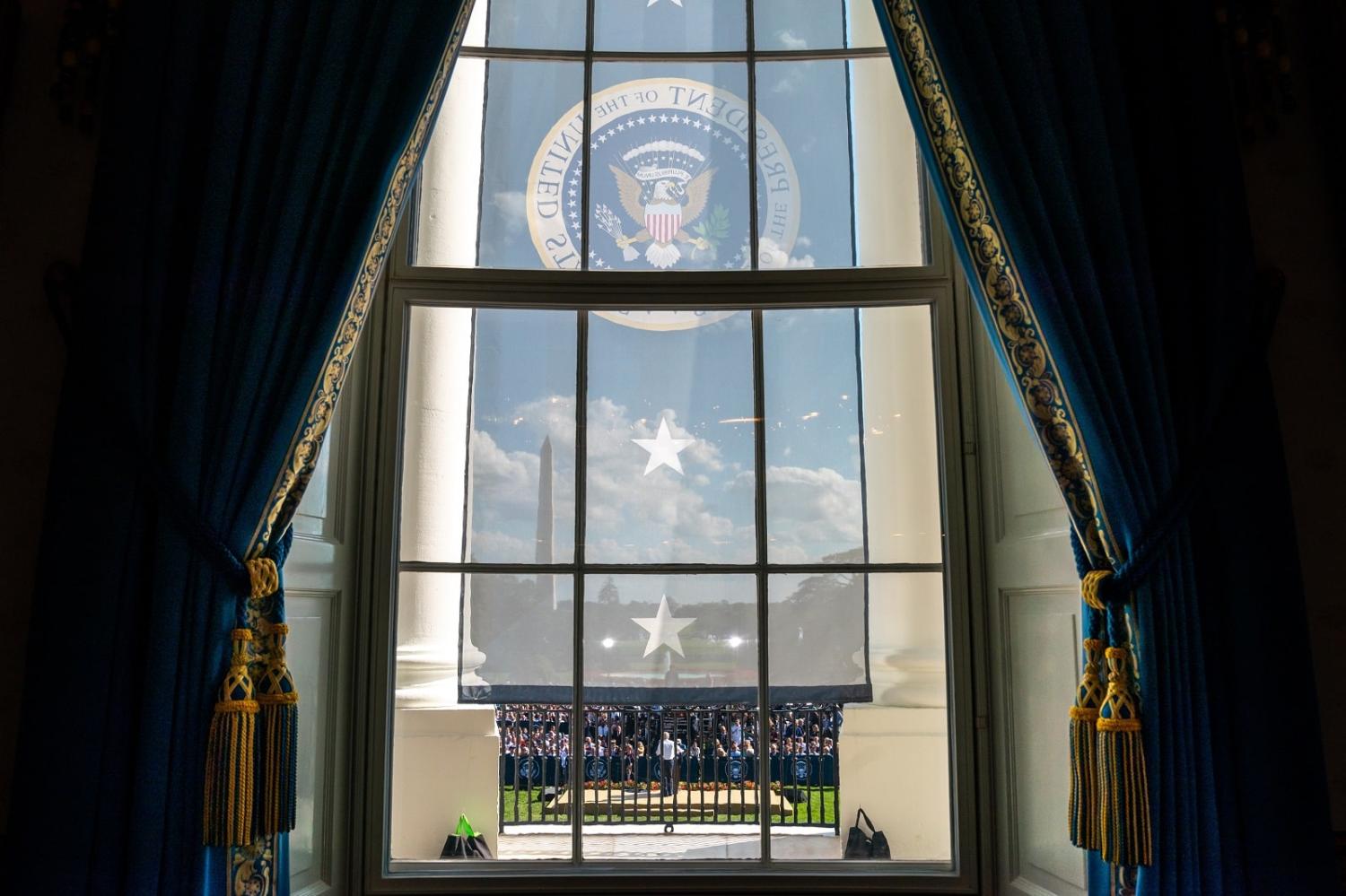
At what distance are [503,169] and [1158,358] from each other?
1.50 metres

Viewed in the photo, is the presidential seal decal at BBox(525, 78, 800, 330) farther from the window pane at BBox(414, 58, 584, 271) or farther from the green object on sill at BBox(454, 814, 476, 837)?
the green object on sill at BBox(454, 814, 476, 837)

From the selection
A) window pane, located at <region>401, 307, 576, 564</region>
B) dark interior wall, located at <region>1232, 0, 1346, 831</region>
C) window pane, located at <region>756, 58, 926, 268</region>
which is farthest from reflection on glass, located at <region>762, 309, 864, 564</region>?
dark interior wall, located at <region>1232, 0, 1346, 831</region>

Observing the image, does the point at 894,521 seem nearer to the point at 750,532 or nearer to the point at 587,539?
the point at 750,532

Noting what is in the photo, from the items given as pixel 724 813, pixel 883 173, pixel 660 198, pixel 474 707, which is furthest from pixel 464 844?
pixel 883 173

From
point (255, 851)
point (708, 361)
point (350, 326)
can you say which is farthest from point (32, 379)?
point (708, 361)

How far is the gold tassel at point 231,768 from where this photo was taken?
4.99 ft

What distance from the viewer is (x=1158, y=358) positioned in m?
1.67

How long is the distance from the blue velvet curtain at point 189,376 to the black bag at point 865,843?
116cm

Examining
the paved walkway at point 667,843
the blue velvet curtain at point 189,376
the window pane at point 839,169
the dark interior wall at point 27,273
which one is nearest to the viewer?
the blue velvet curtain at point 189,376

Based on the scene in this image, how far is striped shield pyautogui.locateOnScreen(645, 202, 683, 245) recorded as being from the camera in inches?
90.0

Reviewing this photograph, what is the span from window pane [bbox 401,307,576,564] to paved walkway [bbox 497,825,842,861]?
0.60 m

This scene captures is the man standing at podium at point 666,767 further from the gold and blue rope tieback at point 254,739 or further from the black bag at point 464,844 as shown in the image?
the gold and blue rope tieback at point 254,739

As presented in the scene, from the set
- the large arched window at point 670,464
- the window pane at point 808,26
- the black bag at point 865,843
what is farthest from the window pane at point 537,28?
the black bag at point 865,843

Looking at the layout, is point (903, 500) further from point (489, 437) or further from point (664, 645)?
point (489, 437)
